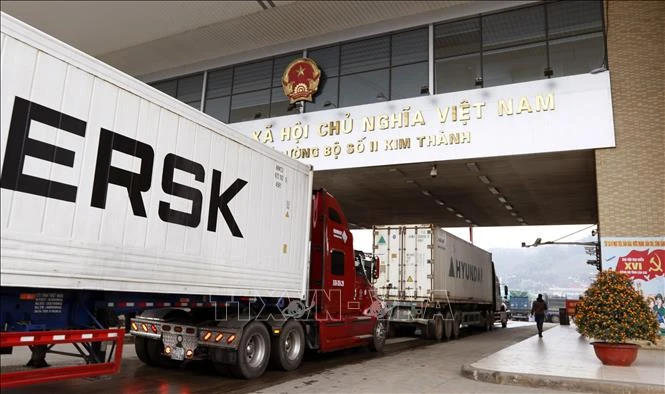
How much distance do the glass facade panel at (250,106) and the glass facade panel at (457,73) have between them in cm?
686

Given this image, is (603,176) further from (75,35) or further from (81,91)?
(75,35)

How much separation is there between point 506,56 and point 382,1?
15.0ft

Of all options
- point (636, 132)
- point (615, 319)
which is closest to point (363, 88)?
point (636, 132)

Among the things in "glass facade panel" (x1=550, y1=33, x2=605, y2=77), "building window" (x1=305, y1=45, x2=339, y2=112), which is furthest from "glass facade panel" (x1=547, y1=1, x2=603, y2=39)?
"building window" (x1=305, y1=45, x2=339, y2=112)

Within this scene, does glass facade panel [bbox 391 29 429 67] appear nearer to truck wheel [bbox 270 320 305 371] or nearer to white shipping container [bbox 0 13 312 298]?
white shipping container [bbox 0 13 312 298]

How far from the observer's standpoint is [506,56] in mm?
16141

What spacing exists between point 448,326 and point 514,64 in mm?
9334

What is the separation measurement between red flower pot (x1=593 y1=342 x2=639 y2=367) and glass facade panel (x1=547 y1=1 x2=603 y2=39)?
10042mm

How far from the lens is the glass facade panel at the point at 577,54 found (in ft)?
48.4

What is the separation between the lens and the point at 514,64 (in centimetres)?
1592

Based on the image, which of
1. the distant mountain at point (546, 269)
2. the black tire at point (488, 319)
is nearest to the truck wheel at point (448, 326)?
the black tire at point (488, 319)

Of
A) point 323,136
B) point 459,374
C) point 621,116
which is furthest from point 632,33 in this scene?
point 459,374

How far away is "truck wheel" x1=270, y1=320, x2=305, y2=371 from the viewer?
28.9 feet

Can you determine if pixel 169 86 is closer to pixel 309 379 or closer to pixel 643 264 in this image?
pixel 309 379
